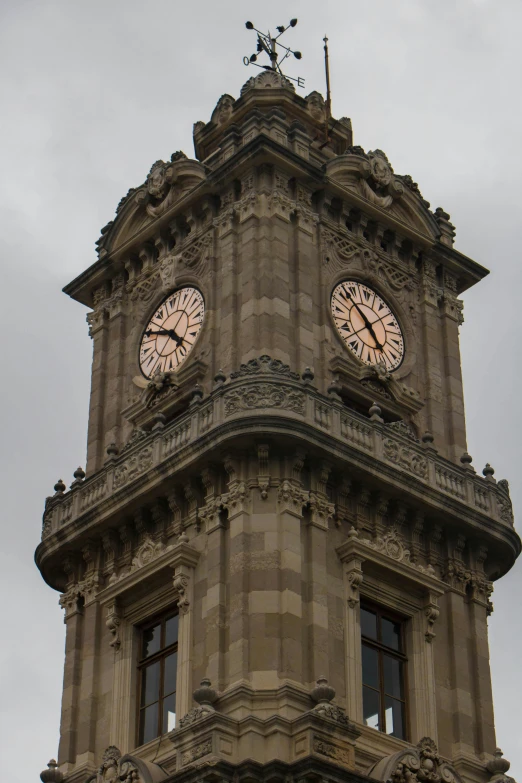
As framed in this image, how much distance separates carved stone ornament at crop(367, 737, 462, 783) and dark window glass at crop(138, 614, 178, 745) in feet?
15.4

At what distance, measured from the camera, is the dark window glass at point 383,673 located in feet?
133

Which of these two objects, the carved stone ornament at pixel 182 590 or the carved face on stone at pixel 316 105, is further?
the carved face on stone at pixel 316 105

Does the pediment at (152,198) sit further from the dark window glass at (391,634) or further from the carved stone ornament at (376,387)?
the dark window glass at (391,634)

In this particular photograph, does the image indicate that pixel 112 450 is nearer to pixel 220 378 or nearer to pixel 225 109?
pixel 220 378

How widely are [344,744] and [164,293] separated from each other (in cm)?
1458

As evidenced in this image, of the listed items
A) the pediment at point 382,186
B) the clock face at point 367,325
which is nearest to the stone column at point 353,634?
the clock face at point 367,325

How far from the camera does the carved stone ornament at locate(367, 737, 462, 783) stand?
125ft

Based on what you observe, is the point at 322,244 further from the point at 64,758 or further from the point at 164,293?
the point at 64,758

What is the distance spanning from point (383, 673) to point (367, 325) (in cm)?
925

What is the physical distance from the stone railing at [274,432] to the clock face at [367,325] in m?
2.65

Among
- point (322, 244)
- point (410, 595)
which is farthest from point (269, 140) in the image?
point (410, 595)

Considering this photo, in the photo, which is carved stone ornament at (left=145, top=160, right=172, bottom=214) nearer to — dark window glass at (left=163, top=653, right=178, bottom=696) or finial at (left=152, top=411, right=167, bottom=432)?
finial at (left=152, top=411, right=167, bottom=432)

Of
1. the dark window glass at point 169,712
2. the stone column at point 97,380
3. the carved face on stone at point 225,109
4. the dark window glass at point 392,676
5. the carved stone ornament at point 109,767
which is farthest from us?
the carved face on stone at point 225,109

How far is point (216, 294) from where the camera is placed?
150 ft
